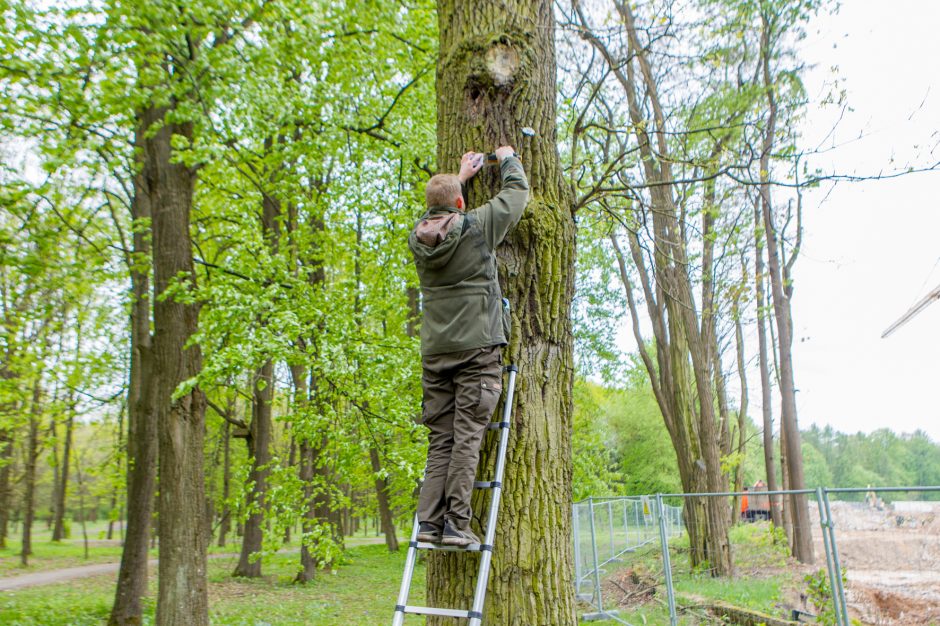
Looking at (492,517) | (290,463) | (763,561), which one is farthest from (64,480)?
(492,517)

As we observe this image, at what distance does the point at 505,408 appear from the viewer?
3244mm

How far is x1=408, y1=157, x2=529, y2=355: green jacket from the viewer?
10.8 ft

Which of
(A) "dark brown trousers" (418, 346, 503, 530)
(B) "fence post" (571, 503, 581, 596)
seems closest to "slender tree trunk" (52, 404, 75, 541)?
(B) "fence post" (571, 503, 581, 596)

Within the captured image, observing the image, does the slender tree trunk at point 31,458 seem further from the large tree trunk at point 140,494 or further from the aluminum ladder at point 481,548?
the aluminum ladder at point 481,548

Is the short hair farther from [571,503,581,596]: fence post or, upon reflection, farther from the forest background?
[571,503,581,596]: fence post

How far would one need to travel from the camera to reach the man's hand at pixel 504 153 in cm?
345

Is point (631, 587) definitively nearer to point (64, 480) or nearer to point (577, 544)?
point (577, 544)

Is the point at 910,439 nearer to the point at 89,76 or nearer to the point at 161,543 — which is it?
the point at 161,543

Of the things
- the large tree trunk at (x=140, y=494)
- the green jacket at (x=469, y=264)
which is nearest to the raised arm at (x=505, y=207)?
the green jacket at (x=469, y=264)

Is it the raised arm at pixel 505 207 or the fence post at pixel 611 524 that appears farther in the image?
the fence post at pixel 611 524

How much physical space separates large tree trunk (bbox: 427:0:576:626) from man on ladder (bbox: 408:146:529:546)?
144mm

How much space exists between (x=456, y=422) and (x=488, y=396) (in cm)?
22

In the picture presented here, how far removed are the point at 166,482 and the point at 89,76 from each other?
4867mm

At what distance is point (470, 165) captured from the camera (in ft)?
11.5
